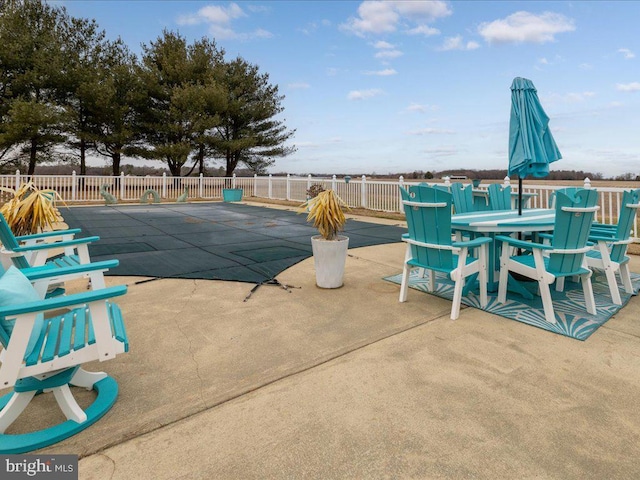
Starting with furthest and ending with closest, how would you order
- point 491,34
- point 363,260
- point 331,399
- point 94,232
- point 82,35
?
point 82,35 → point 491,34 → point 94,232 → point 363,260 → point 331,399

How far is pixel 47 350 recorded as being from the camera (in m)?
1.40

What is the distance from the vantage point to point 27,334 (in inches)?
51.3

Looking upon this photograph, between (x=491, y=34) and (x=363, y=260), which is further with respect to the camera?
(x=491, y=34)

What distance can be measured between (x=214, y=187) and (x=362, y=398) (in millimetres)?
17752

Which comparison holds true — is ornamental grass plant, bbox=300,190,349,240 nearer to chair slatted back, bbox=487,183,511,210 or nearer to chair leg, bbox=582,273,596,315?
chair leg, bbox=582,273,596,315

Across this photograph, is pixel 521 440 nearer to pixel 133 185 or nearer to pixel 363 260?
pixel 363 260

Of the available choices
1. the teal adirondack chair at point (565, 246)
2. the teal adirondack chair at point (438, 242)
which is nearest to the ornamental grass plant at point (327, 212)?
the teal adirondack chair at point (438, 242)

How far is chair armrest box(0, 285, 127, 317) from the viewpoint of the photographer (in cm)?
123

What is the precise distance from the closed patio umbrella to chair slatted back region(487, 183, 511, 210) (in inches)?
47.2

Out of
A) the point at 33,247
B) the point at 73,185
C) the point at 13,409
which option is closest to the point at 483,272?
the point at 13,409

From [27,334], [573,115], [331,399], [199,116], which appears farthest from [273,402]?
[199,116]

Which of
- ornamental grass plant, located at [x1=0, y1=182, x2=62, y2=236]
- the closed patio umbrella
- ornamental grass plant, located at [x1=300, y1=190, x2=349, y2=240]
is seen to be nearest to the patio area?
ornamental grass plant, located at [x1=300, y1=190, x2=349, y2=240]

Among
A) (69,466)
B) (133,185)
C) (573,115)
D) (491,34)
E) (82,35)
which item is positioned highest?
(82,35)

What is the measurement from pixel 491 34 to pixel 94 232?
33.1 ft
